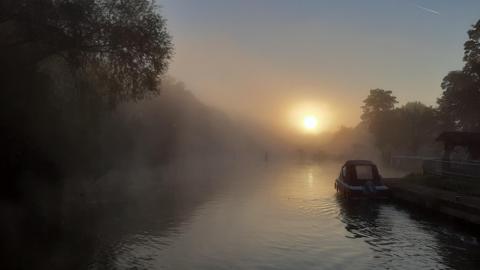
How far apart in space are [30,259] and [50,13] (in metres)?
12.5

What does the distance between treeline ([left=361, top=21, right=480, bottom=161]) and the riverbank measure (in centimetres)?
3781

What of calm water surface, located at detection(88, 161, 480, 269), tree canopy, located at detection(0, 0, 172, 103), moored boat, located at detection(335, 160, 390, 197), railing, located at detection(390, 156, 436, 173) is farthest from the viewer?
railing, located at detection(390, 156, 436, 173)

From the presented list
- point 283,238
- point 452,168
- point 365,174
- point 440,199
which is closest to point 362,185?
point 452,168

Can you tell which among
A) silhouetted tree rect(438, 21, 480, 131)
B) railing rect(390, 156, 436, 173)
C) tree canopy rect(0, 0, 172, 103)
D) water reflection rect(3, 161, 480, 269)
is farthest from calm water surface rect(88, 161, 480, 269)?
railing rect(390, 156, 436, 173)

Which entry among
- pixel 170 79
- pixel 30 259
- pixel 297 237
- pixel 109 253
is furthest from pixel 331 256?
pixel 170 79

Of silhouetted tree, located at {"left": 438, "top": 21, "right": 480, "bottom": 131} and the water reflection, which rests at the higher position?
silhouetted tree, located at {"left": 438, "top": 21, "right": 480, "bottom": 131}

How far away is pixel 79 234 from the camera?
2798 centimetres

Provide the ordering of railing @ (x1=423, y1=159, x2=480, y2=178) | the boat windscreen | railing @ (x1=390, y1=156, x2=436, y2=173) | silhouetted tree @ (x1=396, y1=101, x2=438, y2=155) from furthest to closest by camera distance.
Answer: silhouetted tree @ (x1=396, y1=101, x2=438, y2=155) < railing @ (x1=390, y1=156, x2=436, y2=173) < the boat windscreen < railing @ (x1=423, y1=159, x2=480, y2=178)

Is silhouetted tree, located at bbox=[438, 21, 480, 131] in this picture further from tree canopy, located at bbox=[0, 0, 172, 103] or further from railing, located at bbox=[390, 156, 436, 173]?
tree canopy, located at bbox=[0, 0, 172, 103]

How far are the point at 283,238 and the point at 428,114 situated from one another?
9193 centimetres

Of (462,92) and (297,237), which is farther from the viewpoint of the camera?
(462,92)

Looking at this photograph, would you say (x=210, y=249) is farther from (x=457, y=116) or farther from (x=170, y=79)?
(x=170, y=79)

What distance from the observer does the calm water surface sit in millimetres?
21141

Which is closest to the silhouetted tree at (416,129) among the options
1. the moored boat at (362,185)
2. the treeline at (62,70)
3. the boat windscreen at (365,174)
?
the boat windscreen at (365,174)
